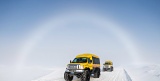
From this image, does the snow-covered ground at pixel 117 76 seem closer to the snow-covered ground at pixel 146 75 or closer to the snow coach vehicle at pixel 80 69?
the snow-covered ground at pixel 146 75

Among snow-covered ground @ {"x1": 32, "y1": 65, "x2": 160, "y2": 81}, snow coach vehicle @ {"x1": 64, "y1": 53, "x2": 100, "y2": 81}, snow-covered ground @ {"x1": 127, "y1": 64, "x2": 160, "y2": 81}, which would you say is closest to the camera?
snow coach vehicle @ {"x1": 64, "y1": 53, "x2": 100, "y2": 81}

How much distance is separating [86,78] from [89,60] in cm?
237

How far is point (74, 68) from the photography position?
15945 mm

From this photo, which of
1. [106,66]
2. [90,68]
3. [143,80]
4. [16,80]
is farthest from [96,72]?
[16,80]

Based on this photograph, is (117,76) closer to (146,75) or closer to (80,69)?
(80,69)

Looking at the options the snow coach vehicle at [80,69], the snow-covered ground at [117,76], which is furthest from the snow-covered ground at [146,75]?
the snow coach vehicle at [80,69]

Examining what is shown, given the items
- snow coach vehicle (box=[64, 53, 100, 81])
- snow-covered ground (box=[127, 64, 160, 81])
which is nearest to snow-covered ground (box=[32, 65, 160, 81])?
snow-covered ground (box=[127, 64, 160, 81])

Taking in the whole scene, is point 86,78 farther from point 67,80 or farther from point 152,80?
point 152,80

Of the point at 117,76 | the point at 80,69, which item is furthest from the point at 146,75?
the point at 80,69

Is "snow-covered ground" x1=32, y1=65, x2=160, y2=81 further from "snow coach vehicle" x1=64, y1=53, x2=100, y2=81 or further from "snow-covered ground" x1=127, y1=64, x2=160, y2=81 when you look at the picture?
"snow coach vehicle" x1=64, y1=53, x2=100, y2=81

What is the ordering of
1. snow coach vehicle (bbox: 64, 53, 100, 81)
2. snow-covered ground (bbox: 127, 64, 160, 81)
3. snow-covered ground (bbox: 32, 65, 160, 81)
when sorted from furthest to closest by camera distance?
snow-covered ground (bbox: 127, 64, 160, 81), snow-covered ground (bbox: 32, 65, 160, 81), snow coach vehicle (bbox: 64, 53, 100, 81)

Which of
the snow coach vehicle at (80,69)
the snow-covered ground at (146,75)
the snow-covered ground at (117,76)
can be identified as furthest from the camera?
the snow-covered ground at (146,75)

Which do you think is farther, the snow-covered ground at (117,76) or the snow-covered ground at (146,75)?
the snow-covered ground at (146,75)

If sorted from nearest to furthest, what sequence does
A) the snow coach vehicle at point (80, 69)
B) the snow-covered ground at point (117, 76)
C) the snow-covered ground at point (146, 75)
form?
the snow coach vehicle at point (80, 69) < the snow-covered ground at point (117, 76) < the snow-covered ground at point (146, 75)
